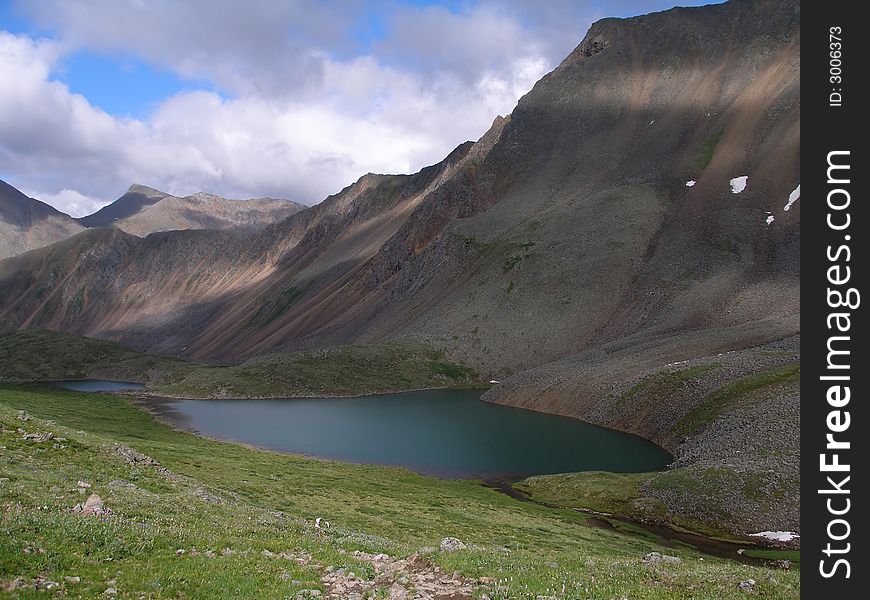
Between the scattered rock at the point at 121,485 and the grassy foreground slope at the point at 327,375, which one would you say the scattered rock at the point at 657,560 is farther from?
the grassy foreground slope at the point at 327,375

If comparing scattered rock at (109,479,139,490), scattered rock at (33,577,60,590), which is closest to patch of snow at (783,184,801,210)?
scattered rock at (109,479,139,490)

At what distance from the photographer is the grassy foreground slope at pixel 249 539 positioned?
48.7ft

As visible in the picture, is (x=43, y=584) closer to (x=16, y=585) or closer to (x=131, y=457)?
(x=16, y=585)

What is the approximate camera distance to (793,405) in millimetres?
60344

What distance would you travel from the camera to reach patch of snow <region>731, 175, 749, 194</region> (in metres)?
156

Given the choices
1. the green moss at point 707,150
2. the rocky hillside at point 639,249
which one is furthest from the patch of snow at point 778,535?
the green moss at point 707,150

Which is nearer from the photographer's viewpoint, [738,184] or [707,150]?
[738,184]

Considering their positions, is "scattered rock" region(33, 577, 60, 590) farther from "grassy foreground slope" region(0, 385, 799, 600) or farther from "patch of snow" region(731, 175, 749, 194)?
"patch of snow" region(731, 175, 749, 194)

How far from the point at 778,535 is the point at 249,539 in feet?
132
